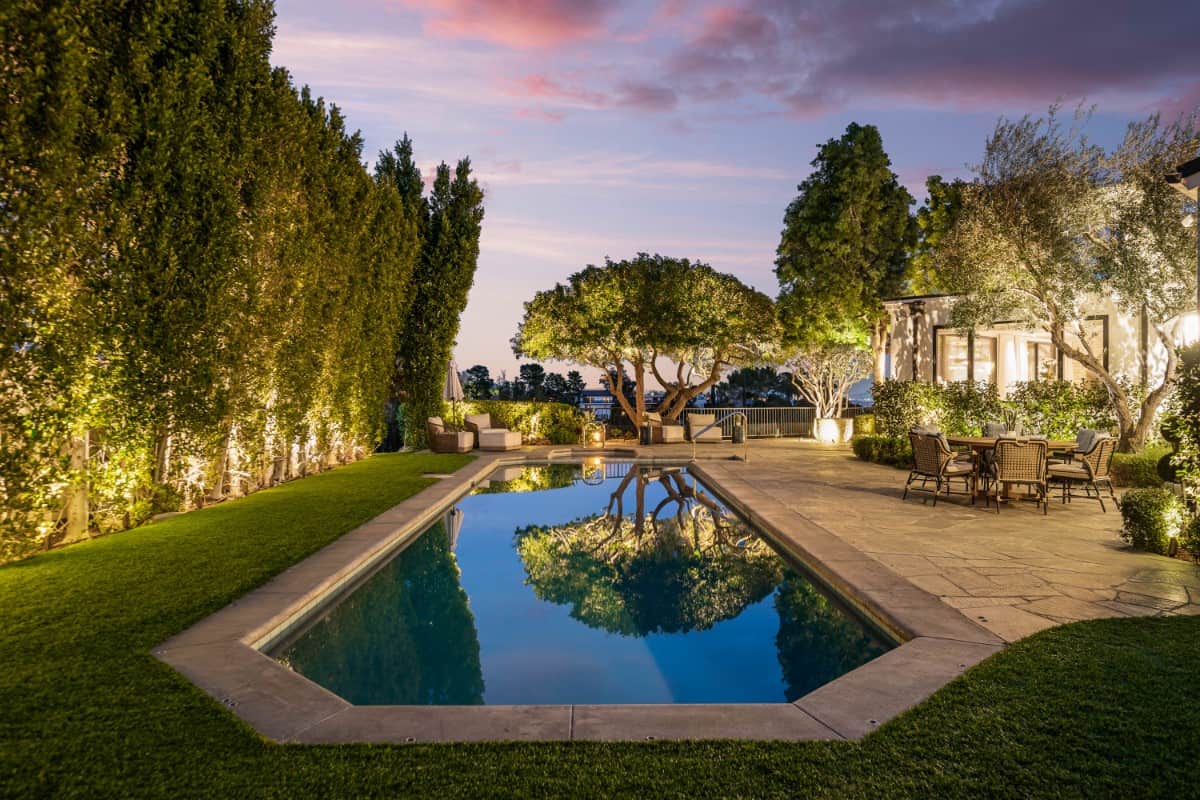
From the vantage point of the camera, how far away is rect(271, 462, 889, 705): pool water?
423 cm

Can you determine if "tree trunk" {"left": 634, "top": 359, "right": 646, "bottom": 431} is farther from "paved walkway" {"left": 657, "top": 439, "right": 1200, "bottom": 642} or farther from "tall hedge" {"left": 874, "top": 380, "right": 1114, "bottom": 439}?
"paved walkway" {"left": 657, "top": 439, "right": 1200, "bottom": 642}

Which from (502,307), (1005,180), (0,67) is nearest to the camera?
(0,67)

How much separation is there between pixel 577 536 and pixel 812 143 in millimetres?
16507

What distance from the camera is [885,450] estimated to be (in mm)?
13844

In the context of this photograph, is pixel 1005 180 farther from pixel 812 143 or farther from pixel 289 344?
pixel 289 344

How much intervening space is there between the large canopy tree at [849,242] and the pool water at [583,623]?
1219cm

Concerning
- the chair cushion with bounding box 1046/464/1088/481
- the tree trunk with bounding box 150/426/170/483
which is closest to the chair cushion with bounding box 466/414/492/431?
the tree trunk with bounding box 150/426/170/483

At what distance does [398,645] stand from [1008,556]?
17.8 ft

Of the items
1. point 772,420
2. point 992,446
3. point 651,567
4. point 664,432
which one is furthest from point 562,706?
point 772,420

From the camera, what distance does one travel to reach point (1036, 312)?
1191 centimetres

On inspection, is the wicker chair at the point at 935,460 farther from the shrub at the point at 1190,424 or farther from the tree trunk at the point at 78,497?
the tree trunk at the point at 78,497

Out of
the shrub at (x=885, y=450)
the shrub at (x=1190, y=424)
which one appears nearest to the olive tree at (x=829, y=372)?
the shrub at (x=885, y=450)

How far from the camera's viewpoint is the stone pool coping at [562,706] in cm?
295

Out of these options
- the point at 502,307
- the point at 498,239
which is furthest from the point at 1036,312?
the point at 498,239
